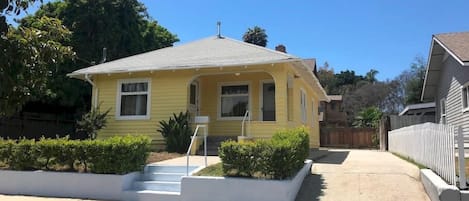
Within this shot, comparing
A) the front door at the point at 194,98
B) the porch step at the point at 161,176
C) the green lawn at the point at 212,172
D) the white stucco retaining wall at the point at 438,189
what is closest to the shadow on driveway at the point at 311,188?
the green lawn at the point at 212,172

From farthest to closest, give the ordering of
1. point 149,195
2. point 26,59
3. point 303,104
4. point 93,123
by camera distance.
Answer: point 303,104 → point 93,123 → point 149,195 → point 26,59

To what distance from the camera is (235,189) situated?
28.8 ft

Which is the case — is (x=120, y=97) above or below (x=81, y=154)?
above

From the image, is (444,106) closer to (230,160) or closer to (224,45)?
(224,45)

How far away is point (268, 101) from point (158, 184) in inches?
300

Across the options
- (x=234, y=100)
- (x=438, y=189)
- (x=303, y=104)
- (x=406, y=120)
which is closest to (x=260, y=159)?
(x=438, y=189)

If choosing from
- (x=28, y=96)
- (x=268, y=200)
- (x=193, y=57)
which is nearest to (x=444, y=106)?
(x=193, y=57)

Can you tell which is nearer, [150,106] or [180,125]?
[180,125]

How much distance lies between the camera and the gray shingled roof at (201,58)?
14908 mm

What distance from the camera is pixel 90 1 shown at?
87.1ft

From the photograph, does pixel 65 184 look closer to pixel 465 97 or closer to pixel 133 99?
pixel 133 99

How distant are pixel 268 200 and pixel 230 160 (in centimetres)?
113

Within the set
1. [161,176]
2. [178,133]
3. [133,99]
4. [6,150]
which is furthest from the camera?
[133,99]

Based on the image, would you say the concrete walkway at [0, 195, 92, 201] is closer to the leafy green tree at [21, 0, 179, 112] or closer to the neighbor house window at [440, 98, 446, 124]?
the leafy green tree at [21, 0, 179, 112]
